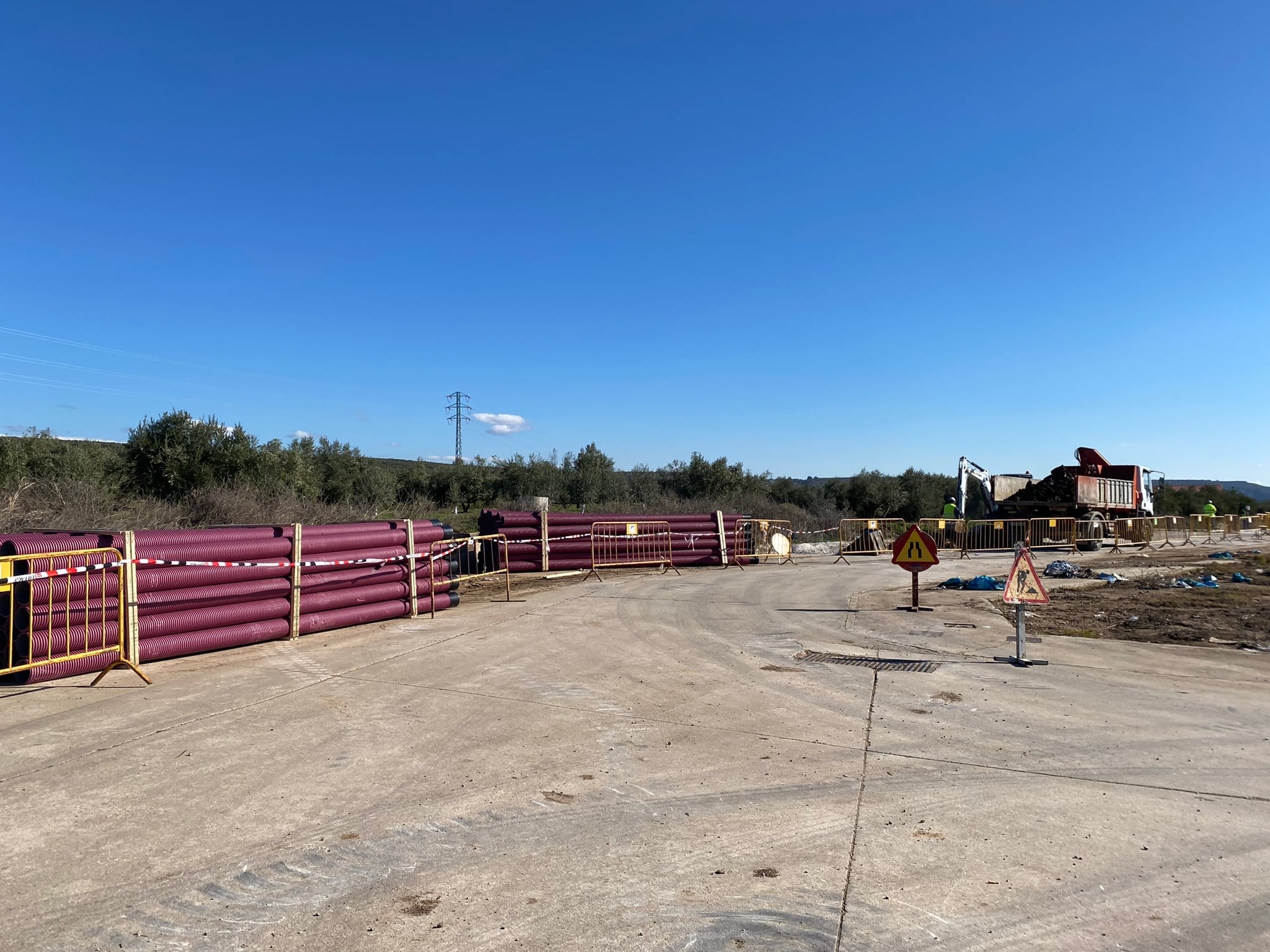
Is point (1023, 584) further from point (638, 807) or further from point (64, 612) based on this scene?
point (64, 612)

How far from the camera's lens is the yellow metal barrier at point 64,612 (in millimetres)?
7582

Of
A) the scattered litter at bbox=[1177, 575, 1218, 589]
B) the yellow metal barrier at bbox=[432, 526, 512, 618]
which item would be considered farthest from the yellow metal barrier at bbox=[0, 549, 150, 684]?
the scattered litter at bbox=[1177, 575, 1218, 589]

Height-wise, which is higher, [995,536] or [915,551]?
[915,551]

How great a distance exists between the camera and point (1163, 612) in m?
13.0

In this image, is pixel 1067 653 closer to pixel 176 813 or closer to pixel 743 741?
pixel 743 741

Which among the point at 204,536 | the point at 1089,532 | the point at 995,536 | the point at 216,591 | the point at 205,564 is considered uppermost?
the point at 204,536

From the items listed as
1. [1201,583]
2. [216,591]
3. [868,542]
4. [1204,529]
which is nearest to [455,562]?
[216,591]

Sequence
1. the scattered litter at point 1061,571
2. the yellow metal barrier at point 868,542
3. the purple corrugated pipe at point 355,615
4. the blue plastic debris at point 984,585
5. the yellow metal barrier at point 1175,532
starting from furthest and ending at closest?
the yellow metal barrier at point 1175,532 < the yellow metal barrier at point 868,542 < the scattered litter at point 1061,571 < the blue plastic debris at point 984,585 < the purple corrugated pipe at point 355,615

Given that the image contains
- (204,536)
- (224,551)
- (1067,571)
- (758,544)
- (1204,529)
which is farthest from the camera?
(1204,529)

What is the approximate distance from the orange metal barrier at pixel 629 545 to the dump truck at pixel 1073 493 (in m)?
14.7

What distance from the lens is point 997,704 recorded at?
716 cm

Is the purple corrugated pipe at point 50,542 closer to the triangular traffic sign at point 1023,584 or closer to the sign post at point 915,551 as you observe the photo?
the triangular traffic sign at point 1023,584

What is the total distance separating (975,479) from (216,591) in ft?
99.6

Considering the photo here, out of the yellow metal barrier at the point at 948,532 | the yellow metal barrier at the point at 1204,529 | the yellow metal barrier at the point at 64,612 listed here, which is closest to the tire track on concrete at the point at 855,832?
the yellow metal barrier at the point at 64,612
